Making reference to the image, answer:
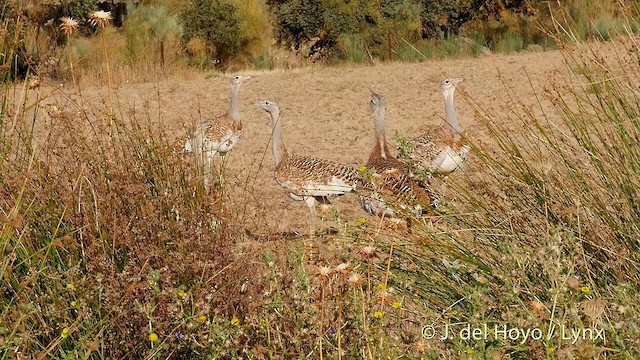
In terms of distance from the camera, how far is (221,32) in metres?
24.9

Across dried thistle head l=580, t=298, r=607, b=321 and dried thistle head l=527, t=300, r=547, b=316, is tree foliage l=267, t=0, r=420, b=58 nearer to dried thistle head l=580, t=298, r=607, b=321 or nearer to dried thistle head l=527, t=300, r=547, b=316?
dried thistle head l=527, t=300, r=547, b=316

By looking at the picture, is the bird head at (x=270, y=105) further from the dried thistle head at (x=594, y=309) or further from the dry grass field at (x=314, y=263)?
the dried thistle head at (x=594, y=309)

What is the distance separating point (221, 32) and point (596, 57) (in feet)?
68.4

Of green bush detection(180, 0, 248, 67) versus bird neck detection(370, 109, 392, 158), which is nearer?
bird neck detection(370, 109, 392, 158)

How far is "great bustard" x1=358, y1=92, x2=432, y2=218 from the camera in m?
4.41

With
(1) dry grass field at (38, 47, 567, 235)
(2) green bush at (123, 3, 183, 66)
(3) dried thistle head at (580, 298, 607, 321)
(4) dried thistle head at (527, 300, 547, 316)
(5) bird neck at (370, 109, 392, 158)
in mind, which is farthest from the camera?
(2) green bush at (123, 3, 183, 66)

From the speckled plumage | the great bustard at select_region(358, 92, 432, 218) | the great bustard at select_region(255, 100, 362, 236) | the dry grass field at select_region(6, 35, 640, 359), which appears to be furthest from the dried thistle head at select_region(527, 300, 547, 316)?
the speckled plumage

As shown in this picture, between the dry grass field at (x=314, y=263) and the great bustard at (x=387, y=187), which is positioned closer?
the dry grass field at (x=314, y=263)

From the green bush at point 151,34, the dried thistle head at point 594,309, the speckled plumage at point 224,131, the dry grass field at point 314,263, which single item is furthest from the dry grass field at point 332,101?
the dried thistle head at point 594,309

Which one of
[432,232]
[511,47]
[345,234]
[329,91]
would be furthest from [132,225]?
[511,47]

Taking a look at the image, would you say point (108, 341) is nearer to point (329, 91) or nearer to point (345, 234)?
point (345, 234)

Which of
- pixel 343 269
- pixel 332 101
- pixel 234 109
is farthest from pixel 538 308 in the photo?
pixel 332 101

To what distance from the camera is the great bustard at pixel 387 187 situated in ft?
14.5

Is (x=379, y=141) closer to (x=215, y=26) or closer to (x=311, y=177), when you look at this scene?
(x=311, y=177)
